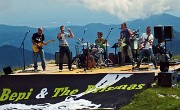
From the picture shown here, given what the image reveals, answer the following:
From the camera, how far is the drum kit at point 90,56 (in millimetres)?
22422

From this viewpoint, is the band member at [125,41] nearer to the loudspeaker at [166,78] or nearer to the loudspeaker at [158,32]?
the loudspeaker at [158,32]

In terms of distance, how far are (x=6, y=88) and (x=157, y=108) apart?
5.82 meters

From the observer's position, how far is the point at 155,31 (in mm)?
20844

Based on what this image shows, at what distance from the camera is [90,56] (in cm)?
2245

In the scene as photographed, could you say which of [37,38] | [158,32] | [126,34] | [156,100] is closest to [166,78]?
[156,100]

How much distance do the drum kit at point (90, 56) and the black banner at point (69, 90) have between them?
4572 millimetres

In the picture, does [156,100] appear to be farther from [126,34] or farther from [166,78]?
[126,34]

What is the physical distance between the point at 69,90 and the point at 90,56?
5.07 m

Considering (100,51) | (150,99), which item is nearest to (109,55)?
(100,51)

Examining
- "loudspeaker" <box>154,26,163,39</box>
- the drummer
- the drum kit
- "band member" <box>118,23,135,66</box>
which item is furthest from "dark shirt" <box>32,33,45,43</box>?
"loudspeaker" <box>154,26,163,39</box>

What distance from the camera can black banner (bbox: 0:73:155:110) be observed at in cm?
1684

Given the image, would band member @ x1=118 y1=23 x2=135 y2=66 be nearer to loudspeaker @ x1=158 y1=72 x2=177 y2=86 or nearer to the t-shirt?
the t-shirt

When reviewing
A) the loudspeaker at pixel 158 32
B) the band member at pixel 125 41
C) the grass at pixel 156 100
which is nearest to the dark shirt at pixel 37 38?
the band member at pixel 125 41

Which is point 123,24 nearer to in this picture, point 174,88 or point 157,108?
point 174,88
